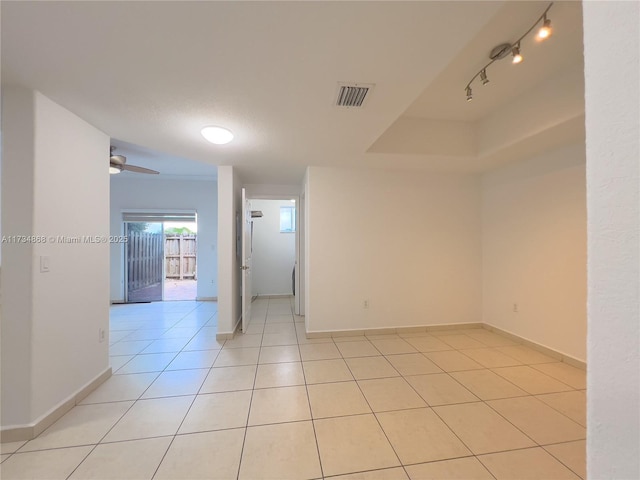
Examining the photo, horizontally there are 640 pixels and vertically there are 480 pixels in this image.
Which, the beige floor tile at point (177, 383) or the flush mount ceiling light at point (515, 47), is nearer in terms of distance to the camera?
the flush mount ceiling light at point (515, 47)

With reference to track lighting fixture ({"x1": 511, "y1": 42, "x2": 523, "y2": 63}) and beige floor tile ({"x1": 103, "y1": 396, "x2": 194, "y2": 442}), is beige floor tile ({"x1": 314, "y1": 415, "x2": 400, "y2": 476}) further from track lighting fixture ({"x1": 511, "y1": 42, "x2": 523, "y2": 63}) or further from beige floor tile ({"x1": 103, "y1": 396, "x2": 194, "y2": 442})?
track lighting fixture ({"x1": 511, "y1": 42, "x2": 523, "y2": 63})

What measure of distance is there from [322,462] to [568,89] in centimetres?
336

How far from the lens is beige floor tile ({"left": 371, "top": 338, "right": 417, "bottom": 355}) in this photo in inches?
118

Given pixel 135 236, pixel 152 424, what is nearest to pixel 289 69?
pixel 152 424

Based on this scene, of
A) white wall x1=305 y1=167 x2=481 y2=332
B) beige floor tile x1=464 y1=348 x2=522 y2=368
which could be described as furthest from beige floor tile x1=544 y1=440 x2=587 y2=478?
white wall x1=305 y1=167 x2=481 y2=332

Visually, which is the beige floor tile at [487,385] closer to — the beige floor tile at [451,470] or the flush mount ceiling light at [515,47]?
the beige floor tile at [451,470]

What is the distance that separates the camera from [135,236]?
593cm

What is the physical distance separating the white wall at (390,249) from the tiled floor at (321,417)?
1.98ft

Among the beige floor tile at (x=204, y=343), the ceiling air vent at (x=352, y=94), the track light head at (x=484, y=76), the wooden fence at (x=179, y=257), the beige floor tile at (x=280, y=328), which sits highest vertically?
the track light head at (x=484, y=76)

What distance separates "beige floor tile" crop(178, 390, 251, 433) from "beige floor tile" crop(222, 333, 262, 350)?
1024 mm

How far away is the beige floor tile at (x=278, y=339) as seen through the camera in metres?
3.25

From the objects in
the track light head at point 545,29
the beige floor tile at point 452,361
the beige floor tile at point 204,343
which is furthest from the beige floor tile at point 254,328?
the track light head at point 545,29

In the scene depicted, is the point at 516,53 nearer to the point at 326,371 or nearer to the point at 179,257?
the point at 326,371

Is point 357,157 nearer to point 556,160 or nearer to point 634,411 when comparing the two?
point 556,160
